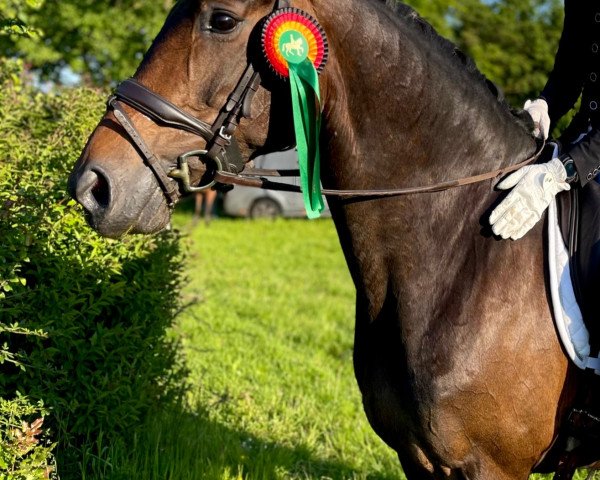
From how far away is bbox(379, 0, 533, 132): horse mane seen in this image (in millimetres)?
2600

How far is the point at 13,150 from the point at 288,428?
8.67 ft

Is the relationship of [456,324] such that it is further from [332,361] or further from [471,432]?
[332,361]

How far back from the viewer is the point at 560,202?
99.4 inches

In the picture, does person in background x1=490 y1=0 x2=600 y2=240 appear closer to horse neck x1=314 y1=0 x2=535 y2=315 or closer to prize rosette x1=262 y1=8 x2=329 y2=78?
horse neck x1=314 y1=0 x2=535 y2=315

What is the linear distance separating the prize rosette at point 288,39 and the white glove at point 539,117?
1.03 m

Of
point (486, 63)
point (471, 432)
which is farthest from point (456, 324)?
point (486, 63)

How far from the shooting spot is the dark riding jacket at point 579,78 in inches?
99.5

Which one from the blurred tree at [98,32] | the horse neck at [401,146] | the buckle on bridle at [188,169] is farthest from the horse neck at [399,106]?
the blurred tree at [98,32]

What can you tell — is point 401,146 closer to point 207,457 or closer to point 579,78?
point 579,78

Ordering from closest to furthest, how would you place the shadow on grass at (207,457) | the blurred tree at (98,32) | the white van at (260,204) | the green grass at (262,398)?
the shadow on grass at (207,457), the green grass at (262,398), the blurred tree at (98,32), the white van at (260,204)

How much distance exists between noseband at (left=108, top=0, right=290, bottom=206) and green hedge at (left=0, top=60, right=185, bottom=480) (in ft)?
3.59

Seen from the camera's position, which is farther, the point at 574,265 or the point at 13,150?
the point at 13,150

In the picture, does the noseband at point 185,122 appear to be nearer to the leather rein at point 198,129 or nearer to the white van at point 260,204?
the leather rein at point 198,129

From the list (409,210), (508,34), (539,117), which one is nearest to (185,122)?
(409,210)
